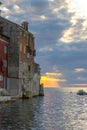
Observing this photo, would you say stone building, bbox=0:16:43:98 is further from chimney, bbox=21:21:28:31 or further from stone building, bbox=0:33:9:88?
chimney, bbox=21:21:28:31

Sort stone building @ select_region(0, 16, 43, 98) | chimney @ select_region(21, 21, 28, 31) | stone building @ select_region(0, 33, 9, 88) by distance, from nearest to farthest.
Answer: stone building @ select_region(0, 33, 9, 88) → stone building @ select_region(0, 16, 43, 98) → chimney @ select_region(21, 21, 28, 31)

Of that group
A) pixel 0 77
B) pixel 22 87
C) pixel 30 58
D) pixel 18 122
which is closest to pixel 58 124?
pixel 18 122

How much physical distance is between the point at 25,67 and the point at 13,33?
9.36 m

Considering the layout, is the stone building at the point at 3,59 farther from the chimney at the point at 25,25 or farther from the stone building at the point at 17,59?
the chimney at the point at 25,25

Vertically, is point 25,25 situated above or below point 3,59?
above

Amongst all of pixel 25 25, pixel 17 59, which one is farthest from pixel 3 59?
pixel 25 25

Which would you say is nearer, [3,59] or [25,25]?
[3,59]

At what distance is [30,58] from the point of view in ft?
314

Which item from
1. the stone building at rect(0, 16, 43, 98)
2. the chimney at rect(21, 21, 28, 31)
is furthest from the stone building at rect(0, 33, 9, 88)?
the chimney at rect(21, 21, 28, 31)

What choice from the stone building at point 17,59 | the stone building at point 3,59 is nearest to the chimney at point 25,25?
the stone building at point 17,59

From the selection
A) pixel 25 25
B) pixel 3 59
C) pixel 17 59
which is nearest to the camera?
pixel 3 59

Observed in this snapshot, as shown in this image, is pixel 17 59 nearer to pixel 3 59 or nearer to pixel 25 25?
pixel 3 59

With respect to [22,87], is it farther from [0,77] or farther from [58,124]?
[58,124]

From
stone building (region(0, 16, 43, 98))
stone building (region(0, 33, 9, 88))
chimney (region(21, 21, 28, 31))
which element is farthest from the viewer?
chimney (region(21, 21, 28, 31))
